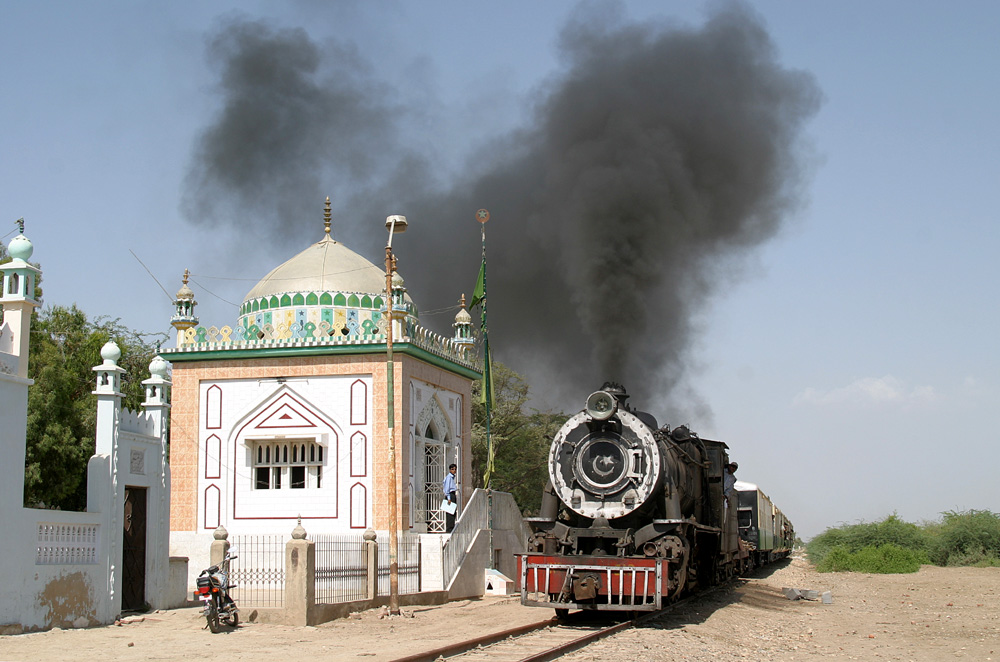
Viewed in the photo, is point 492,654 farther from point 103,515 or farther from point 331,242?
point 331,242

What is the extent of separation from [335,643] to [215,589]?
194 centimetres

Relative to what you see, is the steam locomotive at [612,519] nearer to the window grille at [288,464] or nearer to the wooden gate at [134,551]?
the wooden gate at [134,551]

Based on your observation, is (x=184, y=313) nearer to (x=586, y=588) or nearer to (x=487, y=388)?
(x=487, y=388)

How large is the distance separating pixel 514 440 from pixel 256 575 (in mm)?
25184

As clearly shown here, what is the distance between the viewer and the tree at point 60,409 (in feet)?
81.7

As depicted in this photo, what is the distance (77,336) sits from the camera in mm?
29688

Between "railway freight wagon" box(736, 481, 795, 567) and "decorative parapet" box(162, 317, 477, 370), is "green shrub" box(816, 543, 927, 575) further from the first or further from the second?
"decorative parapet" box(162, 317, 477, 370)

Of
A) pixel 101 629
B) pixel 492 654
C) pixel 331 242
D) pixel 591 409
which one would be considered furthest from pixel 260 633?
pixel 331 242

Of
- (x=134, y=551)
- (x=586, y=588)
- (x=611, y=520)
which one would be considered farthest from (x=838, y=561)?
(x=134, y=551)

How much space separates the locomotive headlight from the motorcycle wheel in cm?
555

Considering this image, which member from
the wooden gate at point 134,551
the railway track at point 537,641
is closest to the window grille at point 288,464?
the wooden gate at point 134,551

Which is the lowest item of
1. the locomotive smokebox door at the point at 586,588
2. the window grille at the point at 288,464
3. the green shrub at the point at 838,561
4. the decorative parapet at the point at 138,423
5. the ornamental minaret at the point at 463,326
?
the green shrub at the point at 838,561

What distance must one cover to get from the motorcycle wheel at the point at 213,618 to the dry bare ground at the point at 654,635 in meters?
0.15

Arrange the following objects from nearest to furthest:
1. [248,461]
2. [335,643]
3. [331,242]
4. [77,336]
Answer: [335,643], [248,461], [331,242], [77,336]
